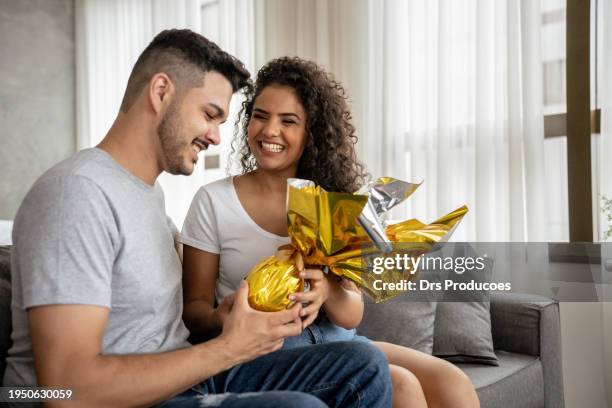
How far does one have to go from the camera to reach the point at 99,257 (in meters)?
1.04

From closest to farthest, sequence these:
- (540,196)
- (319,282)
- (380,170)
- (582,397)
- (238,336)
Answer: (238,336) → (319,282) → (582,397) → (540,196) → (380,170)

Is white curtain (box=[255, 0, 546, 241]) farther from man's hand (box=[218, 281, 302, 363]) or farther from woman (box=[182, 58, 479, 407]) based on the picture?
man's hand (box=[218, 281, 302, 363])

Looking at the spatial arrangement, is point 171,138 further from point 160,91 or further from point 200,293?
point 200,293

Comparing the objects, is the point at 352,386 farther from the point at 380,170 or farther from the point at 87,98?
the point at 87,98

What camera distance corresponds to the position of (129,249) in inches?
45.2

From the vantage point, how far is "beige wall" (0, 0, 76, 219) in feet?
17.0

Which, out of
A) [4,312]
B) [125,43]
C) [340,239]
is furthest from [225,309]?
[125,43]

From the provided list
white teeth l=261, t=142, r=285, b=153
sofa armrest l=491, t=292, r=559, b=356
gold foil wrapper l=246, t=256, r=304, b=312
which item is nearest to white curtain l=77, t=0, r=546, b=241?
sofa armrest l=491, t=292, r=559, b=356

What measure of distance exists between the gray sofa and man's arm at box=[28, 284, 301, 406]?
1.20 meters

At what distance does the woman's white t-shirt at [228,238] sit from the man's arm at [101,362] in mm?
484

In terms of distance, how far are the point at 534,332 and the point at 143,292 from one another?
5.44ft

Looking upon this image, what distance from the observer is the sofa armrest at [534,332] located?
7.44 feet

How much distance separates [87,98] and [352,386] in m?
4.97

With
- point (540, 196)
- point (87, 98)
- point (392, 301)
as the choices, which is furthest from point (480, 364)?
point (87, 98)
